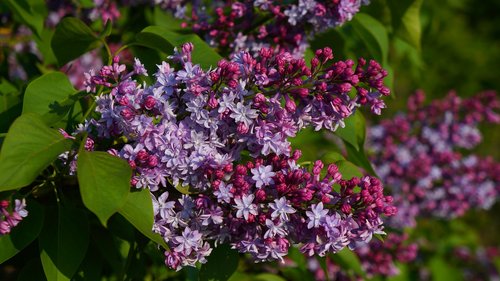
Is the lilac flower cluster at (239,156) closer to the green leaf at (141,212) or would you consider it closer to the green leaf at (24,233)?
the green leaf at (141,212)

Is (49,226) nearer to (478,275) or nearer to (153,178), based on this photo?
(153,178)

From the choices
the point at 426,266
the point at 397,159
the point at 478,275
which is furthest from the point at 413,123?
the point at 478,275

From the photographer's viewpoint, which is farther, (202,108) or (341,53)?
(341,53)

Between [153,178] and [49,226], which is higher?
[153,178]

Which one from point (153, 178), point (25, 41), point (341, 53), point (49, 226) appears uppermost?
point (153, 178)

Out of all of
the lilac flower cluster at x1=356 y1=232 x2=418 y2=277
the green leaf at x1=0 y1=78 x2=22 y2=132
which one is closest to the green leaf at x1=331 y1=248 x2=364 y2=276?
the lilac flower cluster at x1=356 y1=232 x2=418 y2=277

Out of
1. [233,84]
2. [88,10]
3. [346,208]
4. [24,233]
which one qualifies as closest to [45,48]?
[88,10]

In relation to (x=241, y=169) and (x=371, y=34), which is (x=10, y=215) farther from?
(x=371, y=34)
